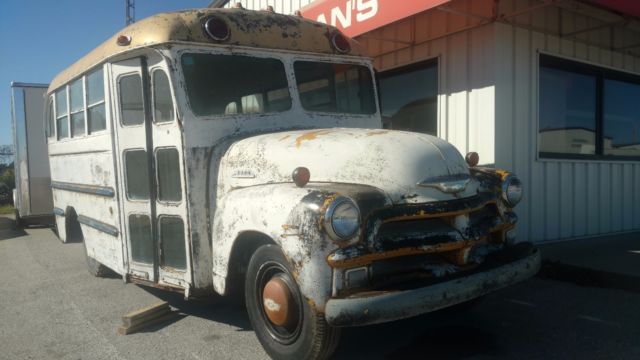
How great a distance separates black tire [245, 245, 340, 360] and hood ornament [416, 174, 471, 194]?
1.03 meters

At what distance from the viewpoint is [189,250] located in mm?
4027

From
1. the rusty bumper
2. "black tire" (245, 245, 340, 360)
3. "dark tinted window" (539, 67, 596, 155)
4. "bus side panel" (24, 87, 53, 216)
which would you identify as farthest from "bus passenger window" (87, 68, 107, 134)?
"bus side panel" (24, 87, 53, 216)

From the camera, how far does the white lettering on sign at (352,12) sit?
6.64 meters

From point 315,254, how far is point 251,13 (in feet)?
8.16

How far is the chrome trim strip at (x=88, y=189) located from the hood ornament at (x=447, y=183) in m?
3.03

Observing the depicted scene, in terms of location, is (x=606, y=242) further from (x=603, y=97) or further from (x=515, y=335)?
(x=515, y=335)

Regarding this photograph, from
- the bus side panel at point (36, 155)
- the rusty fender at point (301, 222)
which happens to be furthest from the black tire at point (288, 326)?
the bus side panel at point (36, 155)

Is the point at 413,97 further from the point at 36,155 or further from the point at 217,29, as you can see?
the point at 36,155

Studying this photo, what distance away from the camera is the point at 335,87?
477cm

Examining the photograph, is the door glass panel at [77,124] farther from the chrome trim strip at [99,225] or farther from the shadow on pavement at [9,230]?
the shadow on pavement at [9,230]

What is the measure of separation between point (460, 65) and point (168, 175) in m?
4.29

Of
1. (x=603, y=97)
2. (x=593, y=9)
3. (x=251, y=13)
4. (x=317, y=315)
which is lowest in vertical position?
(x=317, y=315)

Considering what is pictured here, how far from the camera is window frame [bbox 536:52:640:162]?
7.00 m

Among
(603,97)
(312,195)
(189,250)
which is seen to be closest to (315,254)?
(312,195)
